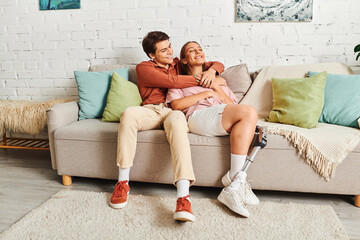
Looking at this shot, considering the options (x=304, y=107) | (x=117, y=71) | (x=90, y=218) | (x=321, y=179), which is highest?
(x=117, y=71)

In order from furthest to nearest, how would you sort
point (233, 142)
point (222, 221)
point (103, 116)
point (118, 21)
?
point (118, 21) → point (103, 116) → point (233, 142) → point (222, 221)

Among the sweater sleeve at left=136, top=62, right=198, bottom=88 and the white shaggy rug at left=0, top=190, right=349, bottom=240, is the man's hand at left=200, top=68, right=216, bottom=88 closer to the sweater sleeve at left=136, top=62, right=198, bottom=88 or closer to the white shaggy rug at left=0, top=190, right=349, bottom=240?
the sweater sleeve at left=136, top=62, right=198, bottom=88

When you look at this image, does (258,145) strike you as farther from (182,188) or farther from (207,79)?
(207,79)

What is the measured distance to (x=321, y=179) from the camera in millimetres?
1565

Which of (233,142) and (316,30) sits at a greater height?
(316,30)

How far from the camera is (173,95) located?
1.87m

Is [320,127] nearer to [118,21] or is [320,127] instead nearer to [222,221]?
[222,221]

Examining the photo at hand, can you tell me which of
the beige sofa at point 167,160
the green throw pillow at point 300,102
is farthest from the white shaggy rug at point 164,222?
the green throw pillow at point 300,102

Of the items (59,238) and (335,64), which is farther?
(335,64)

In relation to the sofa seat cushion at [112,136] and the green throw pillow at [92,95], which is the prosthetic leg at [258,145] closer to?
the sofa seat cushion at [112,136]

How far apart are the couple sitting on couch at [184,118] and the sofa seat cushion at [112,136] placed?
1.9 inches

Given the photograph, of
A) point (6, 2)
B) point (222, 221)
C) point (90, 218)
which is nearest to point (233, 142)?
point (222, 221)

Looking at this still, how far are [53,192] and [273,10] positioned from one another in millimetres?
2202

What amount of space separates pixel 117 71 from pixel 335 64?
171 cm
